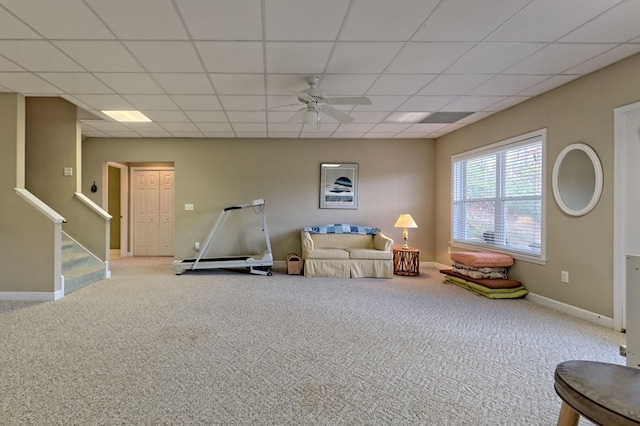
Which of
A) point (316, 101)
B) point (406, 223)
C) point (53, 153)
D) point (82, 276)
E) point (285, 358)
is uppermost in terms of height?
point (316, 101)

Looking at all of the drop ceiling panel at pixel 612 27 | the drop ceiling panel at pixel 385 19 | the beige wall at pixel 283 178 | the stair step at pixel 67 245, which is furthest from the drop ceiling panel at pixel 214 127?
the drop ceiling panel at pixel 612 27

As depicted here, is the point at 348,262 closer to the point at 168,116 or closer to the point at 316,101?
the point at 316,101

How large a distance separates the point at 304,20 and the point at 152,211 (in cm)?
668

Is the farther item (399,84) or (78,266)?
(78,266)

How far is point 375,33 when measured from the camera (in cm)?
250

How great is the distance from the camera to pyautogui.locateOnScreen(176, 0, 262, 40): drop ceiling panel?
216cm

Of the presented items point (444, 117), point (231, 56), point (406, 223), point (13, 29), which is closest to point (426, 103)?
point (444, 117)

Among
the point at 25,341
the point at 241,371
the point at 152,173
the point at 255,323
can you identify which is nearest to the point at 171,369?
the point at 241,371

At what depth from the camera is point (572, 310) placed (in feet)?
11.1

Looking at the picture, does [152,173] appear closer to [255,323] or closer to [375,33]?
[255,323]

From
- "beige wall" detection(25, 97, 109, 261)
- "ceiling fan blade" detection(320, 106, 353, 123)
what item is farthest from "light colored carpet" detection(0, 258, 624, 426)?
"ceiling fan blade" detection(320, 106, 353, 123)

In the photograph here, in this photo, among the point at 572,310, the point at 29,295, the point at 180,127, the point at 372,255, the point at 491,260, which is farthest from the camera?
the point at 180,127

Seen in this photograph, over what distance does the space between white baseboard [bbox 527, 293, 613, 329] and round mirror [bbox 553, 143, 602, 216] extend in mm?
1053

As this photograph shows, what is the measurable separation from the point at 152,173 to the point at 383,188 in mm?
5602
